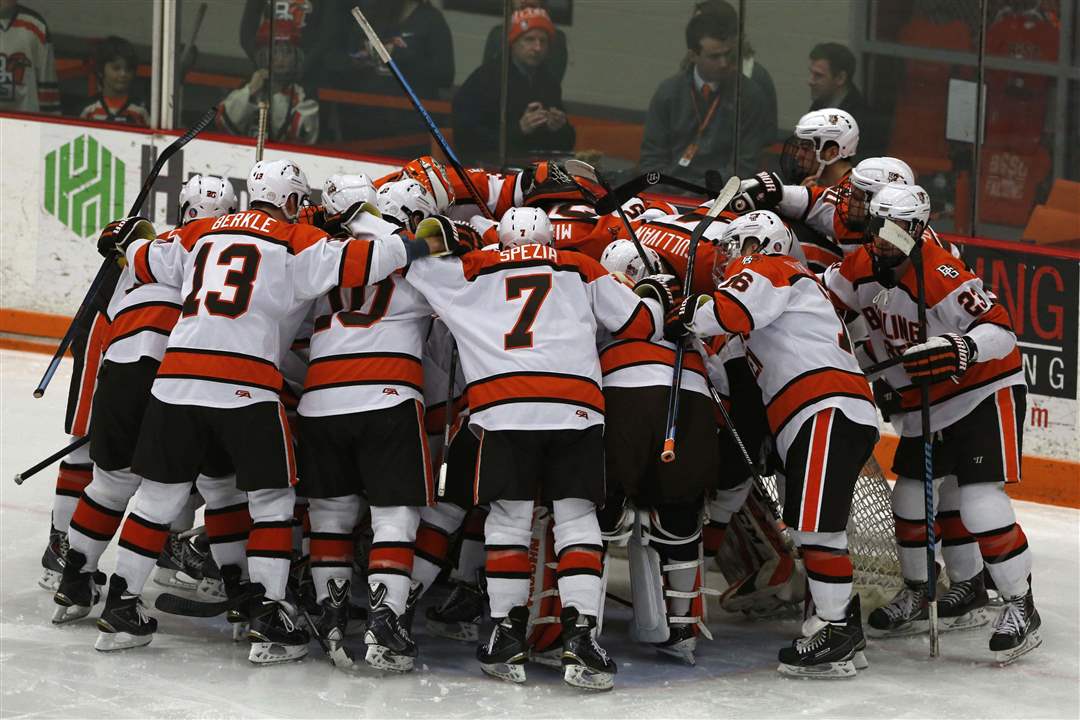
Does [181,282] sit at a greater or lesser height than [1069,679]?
greater

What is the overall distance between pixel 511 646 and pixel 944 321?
4.64ft

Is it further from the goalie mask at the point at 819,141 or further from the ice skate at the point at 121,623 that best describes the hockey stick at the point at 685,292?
the ice skate at the point at 121,623

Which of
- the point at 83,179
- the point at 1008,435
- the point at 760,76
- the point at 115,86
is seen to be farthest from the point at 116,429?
the point at 115,86

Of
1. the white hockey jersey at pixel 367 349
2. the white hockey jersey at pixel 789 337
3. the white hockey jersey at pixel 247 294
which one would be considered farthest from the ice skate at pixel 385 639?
the white hockey jersey at pixel 789 337

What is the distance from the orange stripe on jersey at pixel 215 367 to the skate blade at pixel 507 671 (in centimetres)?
86

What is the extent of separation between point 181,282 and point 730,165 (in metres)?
3.00

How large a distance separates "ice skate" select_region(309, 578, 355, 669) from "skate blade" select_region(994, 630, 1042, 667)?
1.64 metres

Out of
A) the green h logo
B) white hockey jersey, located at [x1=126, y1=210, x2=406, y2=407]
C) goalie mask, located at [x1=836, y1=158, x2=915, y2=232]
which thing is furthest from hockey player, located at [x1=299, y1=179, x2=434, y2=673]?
the green h logo

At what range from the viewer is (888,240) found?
4.09 m

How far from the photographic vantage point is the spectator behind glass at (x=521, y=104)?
6871 millimetres

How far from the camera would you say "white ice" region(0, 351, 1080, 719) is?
145 inches

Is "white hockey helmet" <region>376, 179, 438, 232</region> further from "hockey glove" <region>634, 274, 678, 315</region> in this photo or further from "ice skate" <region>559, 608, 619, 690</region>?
"ice skate" <region>559, 608, 619, 690</region>

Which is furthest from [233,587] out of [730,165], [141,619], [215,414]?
[730,165]

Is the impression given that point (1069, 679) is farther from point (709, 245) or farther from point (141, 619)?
point (141, 619)
